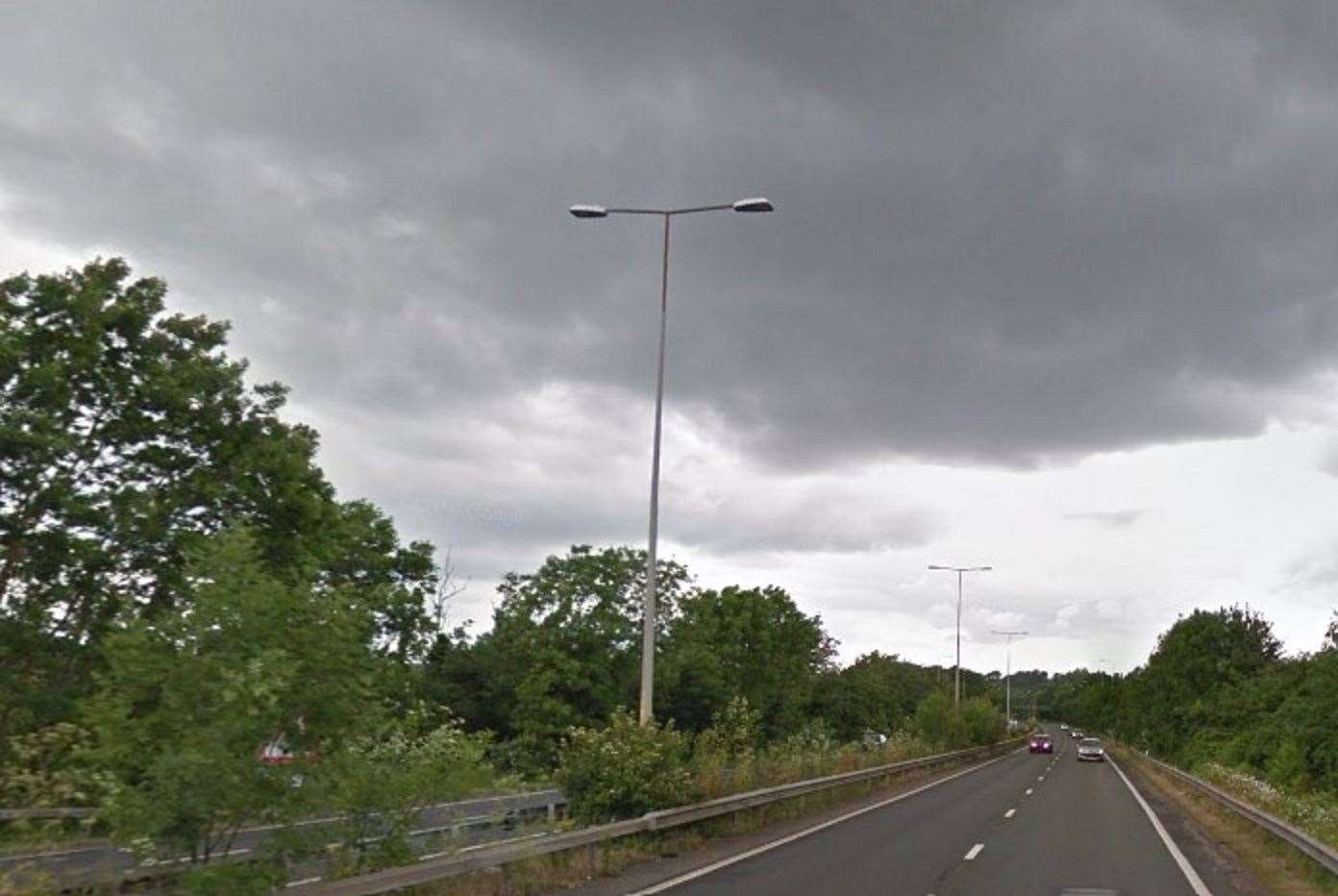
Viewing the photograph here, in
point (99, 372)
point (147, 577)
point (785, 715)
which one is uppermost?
point (99, 372)

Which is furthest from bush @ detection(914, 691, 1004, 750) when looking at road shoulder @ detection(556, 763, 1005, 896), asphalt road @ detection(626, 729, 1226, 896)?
road shoulder @ detection(556, 763, 1005, 896)

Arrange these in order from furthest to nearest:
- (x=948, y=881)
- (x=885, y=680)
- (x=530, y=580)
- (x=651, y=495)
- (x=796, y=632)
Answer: (x=885, y=680) < (x=796, y=632) < (x=530, y=580) < (x=651, y=495) < (x=948, y=881)

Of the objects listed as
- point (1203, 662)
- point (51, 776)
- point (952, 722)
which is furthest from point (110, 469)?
point (1203, 662)

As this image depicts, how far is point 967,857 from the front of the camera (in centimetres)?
1928

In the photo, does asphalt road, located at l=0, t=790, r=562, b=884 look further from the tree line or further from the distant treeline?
the tree line

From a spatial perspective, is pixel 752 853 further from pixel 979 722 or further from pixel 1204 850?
pixel 979 722

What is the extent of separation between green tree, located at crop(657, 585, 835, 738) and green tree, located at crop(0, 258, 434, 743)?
116 ft

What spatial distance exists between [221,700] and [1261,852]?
18841 mm

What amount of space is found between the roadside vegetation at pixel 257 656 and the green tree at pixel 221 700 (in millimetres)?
21

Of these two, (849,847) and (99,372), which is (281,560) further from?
(849,847)

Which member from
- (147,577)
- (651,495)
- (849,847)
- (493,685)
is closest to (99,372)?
(147,577)

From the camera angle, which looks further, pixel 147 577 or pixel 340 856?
pixel 147 577

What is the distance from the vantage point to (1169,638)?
88688 millimetres

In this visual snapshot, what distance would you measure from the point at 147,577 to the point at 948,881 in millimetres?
22569
